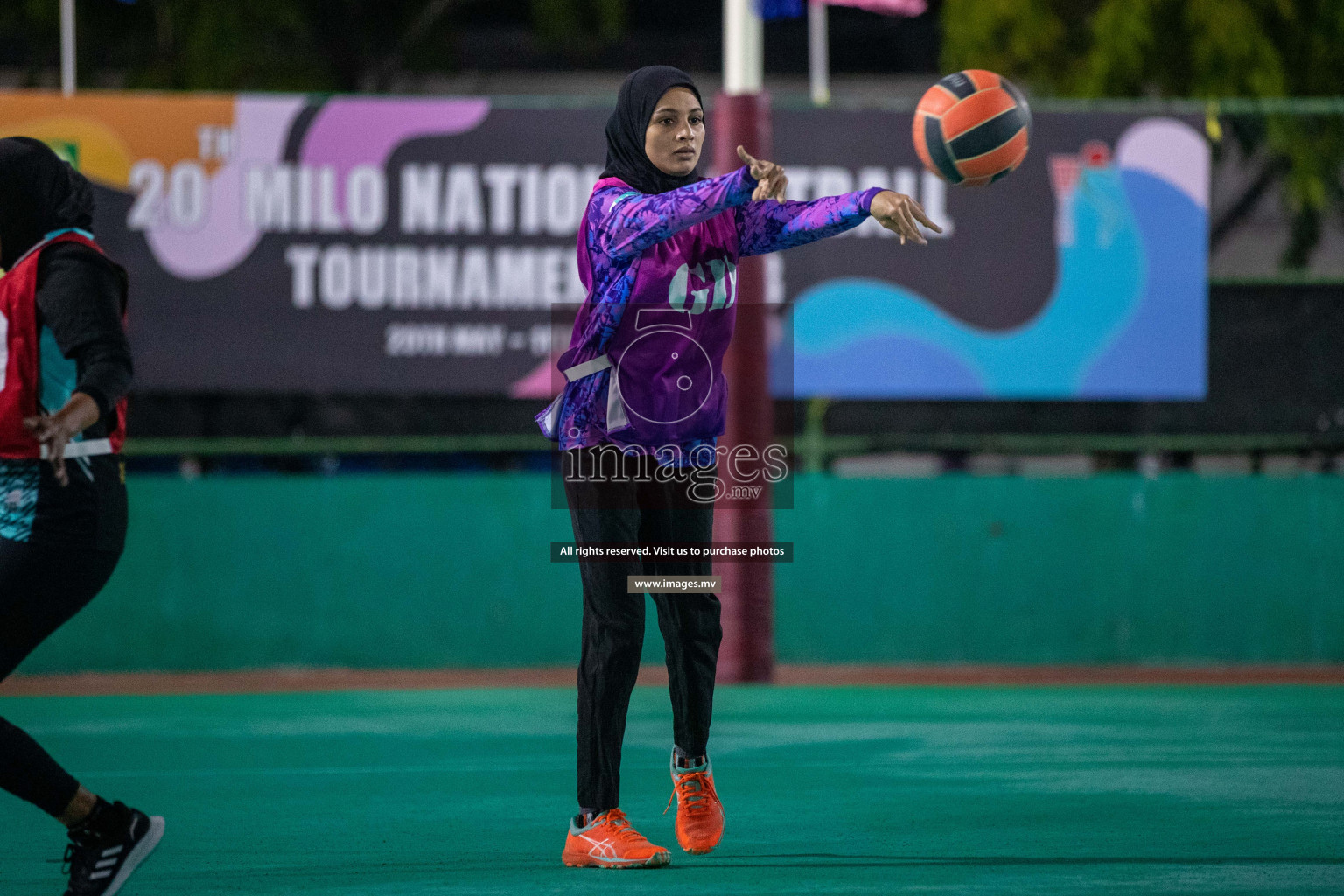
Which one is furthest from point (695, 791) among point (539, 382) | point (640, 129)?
point (539, 382)

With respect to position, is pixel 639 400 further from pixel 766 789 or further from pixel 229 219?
pixel 229 219

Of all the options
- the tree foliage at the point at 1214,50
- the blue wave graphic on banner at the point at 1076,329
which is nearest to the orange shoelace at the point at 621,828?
the blue wave graphic on banner at the point at 1076,329

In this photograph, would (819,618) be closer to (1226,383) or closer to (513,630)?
(513,630)

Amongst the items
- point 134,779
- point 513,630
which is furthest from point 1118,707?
point 134,779

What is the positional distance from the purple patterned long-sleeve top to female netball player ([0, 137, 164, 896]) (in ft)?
4.41

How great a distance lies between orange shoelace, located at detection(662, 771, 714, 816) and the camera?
201 inches

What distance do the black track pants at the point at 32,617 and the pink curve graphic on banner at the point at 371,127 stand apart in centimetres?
624

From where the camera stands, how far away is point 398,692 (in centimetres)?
970

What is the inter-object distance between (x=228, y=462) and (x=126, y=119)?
2.23 meters

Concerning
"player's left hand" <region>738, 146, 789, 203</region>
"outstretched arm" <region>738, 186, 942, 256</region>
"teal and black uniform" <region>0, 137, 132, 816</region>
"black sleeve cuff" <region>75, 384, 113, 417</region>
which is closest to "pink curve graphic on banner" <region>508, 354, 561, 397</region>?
"outstretched arm" <region>738, 186, 942, 256</region>

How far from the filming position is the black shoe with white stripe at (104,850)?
441 centimetres

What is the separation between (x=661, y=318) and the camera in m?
4.97

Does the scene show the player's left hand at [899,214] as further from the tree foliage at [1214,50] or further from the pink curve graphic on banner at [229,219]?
the tree foliage at [1214,50]

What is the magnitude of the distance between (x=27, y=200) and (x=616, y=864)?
250 cm
